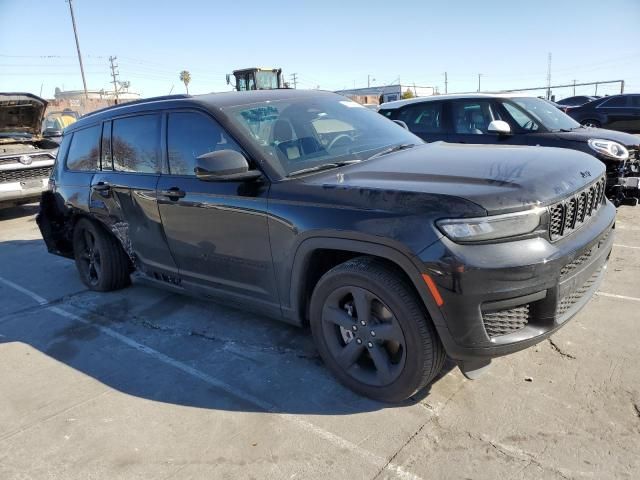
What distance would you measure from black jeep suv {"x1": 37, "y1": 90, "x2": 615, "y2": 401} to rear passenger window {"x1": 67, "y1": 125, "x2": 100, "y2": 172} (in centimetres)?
41

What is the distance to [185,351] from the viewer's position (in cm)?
380

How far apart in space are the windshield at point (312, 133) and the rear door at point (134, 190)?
95cm

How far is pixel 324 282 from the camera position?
2.95 meters

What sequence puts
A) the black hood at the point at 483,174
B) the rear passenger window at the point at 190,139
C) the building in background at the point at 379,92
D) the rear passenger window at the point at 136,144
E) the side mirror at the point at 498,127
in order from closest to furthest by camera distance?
the black hood at the point at 483,174 < the rear passenger window at the point at 190,139 < the rear passenger window at the point at 136,144 < the side mirror at the point at 498,127 < the building in background at the point at 379,92

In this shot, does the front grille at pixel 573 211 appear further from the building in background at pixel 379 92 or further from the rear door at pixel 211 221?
the building in background at pixel 379 92

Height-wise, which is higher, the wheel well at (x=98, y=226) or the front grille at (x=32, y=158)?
the front grille at (x=32, y=158)

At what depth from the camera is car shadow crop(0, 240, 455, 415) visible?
309cm

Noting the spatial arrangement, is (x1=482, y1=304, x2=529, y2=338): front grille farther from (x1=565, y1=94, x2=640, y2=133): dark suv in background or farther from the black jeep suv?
(x1=565, y1=94, x2=640, y2=133): dark suv in background

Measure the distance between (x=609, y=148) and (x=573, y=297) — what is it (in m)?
4.28

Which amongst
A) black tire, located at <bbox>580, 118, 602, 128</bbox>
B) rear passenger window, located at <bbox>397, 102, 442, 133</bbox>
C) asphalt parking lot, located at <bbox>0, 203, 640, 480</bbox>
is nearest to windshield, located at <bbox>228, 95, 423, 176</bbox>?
asphalt parking lot, located at <bbox>0, 203, 640, 480</bbox>

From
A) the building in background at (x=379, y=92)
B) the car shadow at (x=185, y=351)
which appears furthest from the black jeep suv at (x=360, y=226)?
the building in background at (x=379, y=92)

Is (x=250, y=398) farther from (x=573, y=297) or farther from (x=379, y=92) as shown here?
(x=379, y=92)

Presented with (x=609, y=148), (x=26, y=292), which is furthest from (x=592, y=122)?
(x=26, y=292)

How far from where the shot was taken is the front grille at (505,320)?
2.50 meters
